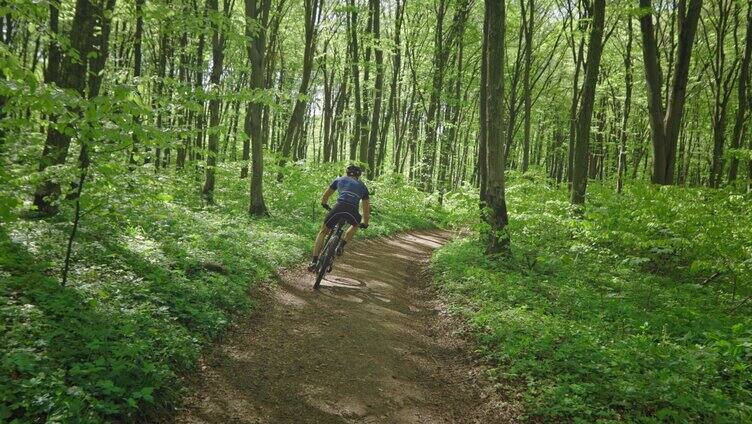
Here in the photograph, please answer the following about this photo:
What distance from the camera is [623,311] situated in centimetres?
762

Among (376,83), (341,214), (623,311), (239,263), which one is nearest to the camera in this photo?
(623,311)

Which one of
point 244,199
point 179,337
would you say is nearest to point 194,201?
point 244,199

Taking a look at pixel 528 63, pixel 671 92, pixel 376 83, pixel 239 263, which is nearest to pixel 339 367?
pixel 239 263

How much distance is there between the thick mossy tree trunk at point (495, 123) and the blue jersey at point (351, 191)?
350 centimetres

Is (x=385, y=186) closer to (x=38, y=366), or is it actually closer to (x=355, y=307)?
(x=355, y=307)

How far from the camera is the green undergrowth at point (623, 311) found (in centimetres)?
454

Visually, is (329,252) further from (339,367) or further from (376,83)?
(376,83)

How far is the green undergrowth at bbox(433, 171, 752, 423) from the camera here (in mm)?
4535

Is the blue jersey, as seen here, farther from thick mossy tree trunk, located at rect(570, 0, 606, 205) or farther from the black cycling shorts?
thick mossy tree trunk, located at rect(570, 0, 606, 205)

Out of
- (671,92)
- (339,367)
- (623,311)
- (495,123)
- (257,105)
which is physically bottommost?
(339,367)

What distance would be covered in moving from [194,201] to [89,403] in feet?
39.3

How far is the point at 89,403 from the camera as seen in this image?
3395 mm

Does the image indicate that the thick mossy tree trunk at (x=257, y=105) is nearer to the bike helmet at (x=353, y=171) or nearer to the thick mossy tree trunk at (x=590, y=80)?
the bike helmet at (x=353, y=171)

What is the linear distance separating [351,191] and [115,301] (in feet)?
15.3
